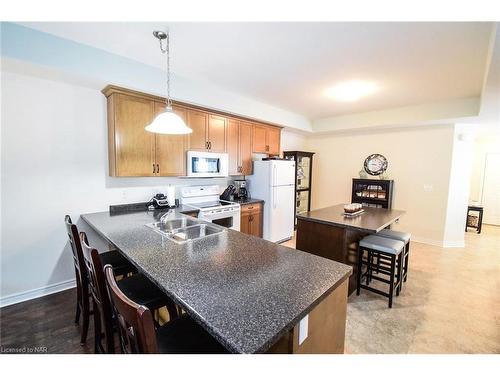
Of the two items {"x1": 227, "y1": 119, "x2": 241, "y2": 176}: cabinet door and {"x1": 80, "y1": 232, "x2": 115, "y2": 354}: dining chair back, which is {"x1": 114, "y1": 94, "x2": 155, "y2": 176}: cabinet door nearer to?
{"x1": 227, "y1": 119, "x2": 241, "y2": 176}: cabinet door

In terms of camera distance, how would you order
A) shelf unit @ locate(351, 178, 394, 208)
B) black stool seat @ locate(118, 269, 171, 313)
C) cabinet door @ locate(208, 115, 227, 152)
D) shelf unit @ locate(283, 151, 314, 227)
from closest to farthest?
black stool seat @ locate(118, 269, 171, 313)
cabinet door @ locate(208, 115, 227, 152)
shelf unit @ locate(351, 178, 394, 208)
shelf unit @ locate(283, 151, 314, 227)

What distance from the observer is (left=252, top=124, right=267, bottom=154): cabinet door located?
4297 mm

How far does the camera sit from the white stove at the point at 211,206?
10.6ft

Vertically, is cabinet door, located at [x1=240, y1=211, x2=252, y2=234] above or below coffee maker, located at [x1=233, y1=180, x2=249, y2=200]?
below

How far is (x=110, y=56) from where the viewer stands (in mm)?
2416

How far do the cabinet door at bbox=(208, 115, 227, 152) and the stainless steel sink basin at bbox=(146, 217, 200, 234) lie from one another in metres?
1.48

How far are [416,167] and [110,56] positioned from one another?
5.35 m

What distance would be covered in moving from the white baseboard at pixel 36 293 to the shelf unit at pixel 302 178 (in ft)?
13.2

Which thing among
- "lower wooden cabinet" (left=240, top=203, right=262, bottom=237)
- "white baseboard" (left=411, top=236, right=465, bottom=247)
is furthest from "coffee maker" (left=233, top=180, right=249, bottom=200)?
"white baseboard" (left=411, top=236, right=465, bottom=247)

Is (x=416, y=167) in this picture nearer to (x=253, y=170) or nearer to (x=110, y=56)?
(x=253, y=170)

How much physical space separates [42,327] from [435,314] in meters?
3.73

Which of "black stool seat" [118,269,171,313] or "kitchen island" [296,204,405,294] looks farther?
"kitchen island" [296,204,405,294]

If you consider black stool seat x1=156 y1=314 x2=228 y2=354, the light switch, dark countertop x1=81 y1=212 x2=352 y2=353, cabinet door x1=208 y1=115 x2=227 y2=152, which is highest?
cabinet door x1=208 y1=115 x2=227 y2=152
